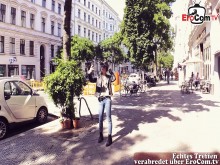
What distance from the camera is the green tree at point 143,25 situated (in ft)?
85.3

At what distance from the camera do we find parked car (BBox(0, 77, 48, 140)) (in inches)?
278

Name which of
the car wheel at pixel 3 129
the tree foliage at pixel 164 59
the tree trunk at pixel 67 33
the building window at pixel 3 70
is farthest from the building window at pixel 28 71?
the tree foliage at pixel 164 59

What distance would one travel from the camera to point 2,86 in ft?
23.4

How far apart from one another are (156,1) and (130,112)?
19661 millimetres

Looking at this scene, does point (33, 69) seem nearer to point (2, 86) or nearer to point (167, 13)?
point (167, 13)

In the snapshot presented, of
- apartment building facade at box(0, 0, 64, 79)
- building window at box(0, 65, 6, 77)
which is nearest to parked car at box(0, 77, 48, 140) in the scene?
building window at box(0, 65, 6, 77)

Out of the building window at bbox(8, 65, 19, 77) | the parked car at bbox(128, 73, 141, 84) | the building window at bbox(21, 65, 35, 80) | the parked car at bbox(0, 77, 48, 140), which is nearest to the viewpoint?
the parked car at bbox(0, 77, 48, 140)

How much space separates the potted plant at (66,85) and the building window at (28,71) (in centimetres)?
2566

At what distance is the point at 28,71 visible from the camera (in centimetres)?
3294

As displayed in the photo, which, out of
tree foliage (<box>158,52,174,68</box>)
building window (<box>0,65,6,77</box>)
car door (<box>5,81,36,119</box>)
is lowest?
car door (<box>5,81,36,119</box>)

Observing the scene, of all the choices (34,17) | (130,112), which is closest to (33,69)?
(34,17)

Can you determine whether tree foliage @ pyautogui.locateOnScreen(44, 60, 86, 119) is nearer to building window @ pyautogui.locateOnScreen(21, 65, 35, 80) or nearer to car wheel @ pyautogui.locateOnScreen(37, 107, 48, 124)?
car wheel @ pyautogui.locateOnScreen(37, 107, 48, 124)

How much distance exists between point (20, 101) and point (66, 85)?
5.04ft

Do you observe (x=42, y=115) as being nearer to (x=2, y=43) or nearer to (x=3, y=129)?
(x=3, y=129)
